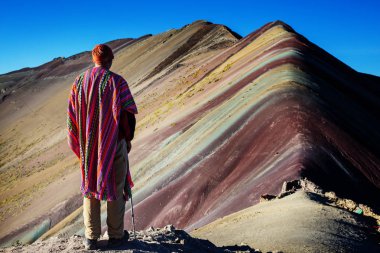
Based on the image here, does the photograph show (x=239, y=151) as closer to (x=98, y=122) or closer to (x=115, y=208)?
(x=115, y=208)

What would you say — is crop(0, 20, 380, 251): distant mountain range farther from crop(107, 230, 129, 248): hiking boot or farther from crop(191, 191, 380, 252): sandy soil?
crop(107, 230, 129, 248): hiking boot

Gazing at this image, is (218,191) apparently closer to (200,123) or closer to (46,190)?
(200,123)

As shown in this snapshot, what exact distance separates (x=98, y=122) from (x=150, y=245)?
4.37 feet

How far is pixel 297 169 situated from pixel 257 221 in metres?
2.26

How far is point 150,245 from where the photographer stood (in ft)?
17.1

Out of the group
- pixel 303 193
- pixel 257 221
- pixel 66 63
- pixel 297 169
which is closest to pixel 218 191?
pixel 297 169

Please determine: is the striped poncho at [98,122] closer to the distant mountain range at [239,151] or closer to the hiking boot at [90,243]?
the hiking boot at [90,243]

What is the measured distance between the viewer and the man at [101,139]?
5.00 m

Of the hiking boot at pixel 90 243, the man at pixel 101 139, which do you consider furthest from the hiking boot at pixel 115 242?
the hiking boot at pixel 90 243

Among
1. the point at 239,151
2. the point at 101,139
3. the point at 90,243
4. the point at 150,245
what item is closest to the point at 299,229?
the point at 150,245

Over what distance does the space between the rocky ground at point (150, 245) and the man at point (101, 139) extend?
149mm

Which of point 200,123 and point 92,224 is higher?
point 200,123

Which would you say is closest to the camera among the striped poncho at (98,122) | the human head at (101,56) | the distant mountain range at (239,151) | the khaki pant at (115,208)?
the striped poncho at (98,122)

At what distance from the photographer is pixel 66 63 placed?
86.6 m
